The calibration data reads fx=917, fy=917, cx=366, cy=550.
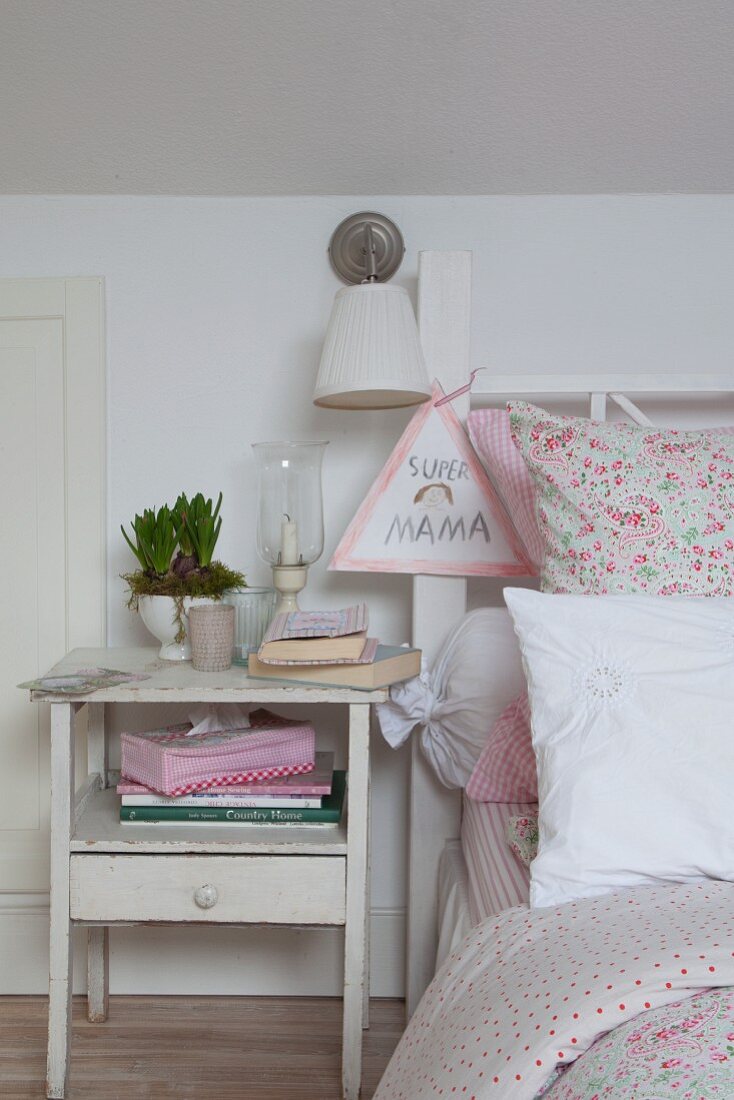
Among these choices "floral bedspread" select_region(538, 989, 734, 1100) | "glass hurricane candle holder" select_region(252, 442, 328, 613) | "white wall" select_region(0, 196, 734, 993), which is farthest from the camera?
"white wall" select_region(0, 196, 734, 993)

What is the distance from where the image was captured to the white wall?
71.1 inches

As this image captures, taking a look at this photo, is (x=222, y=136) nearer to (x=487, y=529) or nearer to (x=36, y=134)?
(x=36, y=134)

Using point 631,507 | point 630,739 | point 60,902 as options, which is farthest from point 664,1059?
point 60,902

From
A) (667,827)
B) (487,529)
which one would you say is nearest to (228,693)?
(487,529)

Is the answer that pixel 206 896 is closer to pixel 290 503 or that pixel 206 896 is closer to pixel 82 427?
pixel 290 503

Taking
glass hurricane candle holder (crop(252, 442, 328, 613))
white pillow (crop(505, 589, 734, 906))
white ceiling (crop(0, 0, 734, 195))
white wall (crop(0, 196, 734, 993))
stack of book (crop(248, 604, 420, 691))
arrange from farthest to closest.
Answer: white wall (crop(0, 196, 734, 993)) < glass hurricane candle holder (crop(252, 442, 328, 613)) < stack of book (crop(248, 604, 420, 691)) < white ceiling (crop(0, 0, 734, 195)) < white pillow (crop(505, 589, 734, 906))

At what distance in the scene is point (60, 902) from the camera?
142 centimetres

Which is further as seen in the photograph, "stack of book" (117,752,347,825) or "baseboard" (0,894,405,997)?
"baseboard" (0,894,405,997)

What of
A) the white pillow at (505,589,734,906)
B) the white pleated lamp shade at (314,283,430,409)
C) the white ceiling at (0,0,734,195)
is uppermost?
the white ceiling at (0,0,734,195)

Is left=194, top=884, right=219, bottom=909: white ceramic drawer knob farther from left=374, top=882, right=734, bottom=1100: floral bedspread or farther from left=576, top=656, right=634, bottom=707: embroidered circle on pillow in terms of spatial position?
left=576, top=656, right=634, bottom=707: embroidered circle on pillow

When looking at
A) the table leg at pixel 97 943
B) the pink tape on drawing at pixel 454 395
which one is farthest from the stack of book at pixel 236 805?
the pink tape on drawing at pixel 454 395

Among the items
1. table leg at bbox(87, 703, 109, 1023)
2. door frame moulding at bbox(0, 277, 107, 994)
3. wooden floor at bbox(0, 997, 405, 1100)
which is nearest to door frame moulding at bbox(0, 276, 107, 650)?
door frame moulding at bbox(0, 277, 107, 994)

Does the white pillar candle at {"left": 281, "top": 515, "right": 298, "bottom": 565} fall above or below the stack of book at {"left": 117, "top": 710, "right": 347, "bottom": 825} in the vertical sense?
above

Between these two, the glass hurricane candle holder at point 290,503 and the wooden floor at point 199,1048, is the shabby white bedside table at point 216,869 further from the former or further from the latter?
the glass hurricane candle holder at point 290,503
